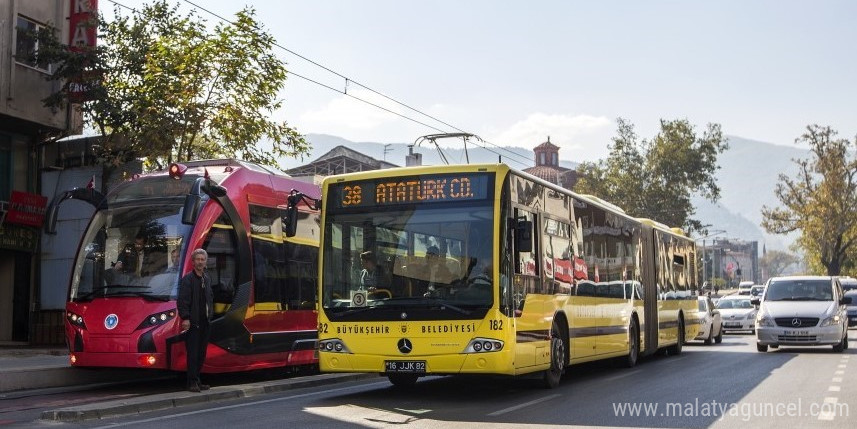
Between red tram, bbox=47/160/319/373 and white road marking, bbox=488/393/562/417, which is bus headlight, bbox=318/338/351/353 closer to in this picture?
red tram, bbox=47/160/319/373

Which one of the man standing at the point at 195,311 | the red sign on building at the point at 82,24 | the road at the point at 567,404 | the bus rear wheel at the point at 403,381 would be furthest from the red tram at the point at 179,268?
the red sign on building at the point at 82,24

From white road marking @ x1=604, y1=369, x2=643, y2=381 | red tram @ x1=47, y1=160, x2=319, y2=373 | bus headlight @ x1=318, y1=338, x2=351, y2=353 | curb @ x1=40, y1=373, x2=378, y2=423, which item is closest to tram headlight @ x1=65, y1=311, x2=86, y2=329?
red tram @ x1=47, y1=160, x2=319, y2=373

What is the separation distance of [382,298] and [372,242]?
0.75 metres

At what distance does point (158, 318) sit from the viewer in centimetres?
1448

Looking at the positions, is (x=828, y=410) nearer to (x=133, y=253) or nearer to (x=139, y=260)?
(x=139, y=260)

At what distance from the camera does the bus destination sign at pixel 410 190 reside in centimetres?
1312

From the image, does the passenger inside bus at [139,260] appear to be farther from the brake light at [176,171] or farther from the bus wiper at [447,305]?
the bus wiper at [447,305]

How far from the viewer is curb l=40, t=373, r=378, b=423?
10758 millimetres

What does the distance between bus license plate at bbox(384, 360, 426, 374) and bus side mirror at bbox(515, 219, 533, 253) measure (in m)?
1.86

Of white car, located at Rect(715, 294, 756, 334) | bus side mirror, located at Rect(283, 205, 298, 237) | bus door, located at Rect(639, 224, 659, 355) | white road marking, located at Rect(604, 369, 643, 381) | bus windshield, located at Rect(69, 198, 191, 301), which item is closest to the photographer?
bus side mirror, located at Rect(283, 205, 298, 237)

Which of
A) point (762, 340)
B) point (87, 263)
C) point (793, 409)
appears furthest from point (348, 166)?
point (793, 409)

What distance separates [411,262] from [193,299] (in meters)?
3.03

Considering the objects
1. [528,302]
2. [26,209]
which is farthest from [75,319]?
[26,209]

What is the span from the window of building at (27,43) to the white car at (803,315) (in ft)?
63.0
